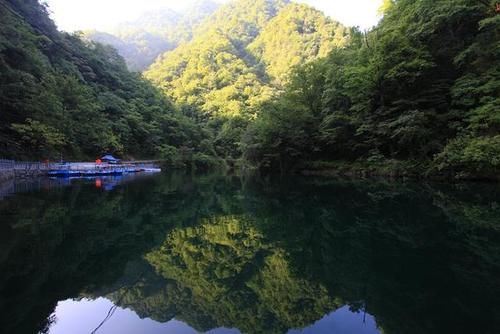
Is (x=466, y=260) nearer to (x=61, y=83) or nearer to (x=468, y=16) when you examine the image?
(x=468, y=16)

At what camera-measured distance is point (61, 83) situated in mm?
44094

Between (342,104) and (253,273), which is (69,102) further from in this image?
(253,273)

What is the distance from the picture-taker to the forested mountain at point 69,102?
33.2 m

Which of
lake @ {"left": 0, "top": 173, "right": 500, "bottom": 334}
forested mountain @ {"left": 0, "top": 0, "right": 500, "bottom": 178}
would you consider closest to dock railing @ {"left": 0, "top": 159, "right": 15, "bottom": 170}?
forested mountain @ {"left": 0, "top": 0, "right": 500, "bottom": 178}

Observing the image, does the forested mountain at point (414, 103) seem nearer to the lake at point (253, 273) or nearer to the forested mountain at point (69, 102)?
the lake at point (253, 273)

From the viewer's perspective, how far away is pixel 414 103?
85.9ft

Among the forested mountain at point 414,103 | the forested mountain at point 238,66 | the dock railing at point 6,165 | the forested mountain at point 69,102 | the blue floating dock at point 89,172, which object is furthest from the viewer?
the forested mountain at point 238,66

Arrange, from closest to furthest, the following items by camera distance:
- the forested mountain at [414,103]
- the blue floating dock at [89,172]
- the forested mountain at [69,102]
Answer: the forested mountain at [414,103]
the forested mountain at [69,102]
the blue floating dock at [89,172]

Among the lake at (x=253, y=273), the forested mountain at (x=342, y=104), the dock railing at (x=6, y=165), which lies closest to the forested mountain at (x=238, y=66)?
the forested mountain at (x=342, y=104)

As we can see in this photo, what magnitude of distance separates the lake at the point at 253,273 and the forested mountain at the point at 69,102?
25609 millimetres

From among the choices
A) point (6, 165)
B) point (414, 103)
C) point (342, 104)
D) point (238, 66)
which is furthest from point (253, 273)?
point (238, 66)

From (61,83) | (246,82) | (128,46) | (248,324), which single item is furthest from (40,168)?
(128,46)

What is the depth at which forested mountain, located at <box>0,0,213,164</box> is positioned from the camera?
33219 millimetres

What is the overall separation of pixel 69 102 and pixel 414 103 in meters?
37.1
